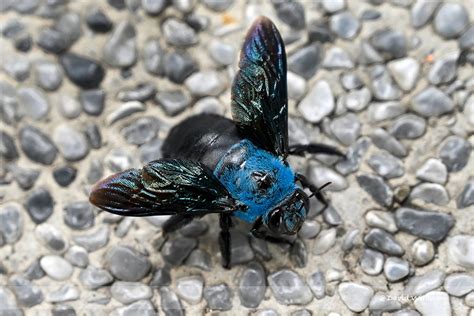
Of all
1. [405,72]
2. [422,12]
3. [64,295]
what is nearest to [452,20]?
[422,12]

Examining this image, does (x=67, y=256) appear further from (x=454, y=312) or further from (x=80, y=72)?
(x=454, y=312)

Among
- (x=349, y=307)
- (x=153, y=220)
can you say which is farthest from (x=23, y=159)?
(x=349, y=307)

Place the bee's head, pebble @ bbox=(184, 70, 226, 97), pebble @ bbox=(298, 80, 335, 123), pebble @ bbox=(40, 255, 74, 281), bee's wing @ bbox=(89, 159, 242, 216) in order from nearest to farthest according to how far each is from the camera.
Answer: bee's wing @ bbox=(89, 159, 242, 216)
the bee's head
pebble @ bbox=(40, 255, 74, 281)
pebble @ bbox=(298, 80, 335, 123)
pebble @ bbox=(184, 70, 226, 97)

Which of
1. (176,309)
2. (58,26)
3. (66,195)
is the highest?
(58,26)

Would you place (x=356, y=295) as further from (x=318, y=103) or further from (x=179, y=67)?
(x=179, y=67)

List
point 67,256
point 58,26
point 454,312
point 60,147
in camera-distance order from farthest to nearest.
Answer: point 58,26
point 60,147
point 67,256
point 454,312

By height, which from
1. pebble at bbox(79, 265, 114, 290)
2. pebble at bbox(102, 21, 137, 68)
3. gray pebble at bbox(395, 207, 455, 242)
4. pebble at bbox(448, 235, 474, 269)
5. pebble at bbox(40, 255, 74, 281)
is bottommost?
pebble at bbox(79, 265, 114, 290)

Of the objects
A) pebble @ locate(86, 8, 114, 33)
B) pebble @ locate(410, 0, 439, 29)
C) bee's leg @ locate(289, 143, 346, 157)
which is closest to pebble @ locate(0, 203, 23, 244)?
pebble @ locate(86, 8, 114, 33)

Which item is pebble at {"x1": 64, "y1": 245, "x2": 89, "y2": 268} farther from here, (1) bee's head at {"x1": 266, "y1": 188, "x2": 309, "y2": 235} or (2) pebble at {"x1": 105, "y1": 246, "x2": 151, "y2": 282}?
(1) bee's head at {"x1": 266, "y1": 188, "x2": 309, "y2": 235}
